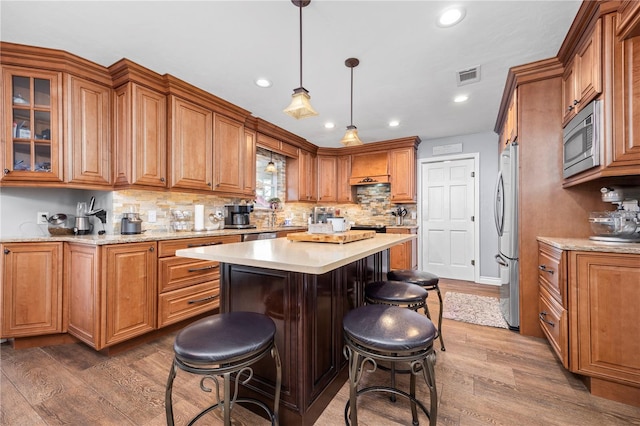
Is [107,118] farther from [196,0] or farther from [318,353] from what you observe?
[318,353]

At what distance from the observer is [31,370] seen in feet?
Answer: 6.33

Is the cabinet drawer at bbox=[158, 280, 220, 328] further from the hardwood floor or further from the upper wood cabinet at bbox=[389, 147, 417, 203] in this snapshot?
the upper wood cabinet at bbox=[389, 147, 417, 203]

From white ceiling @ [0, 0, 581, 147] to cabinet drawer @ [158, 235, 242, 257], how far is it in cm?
161

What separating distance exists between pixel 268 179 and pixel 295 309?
11.7ft

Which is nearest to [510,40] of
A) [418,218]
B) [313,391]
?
[313,391]

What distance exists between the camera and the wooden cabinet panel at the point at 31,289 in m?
2.18

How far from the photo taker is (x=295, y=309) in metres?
1.35

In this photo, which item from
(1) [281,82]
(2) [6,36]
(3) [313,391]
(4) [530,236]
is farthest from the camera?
(1) [281,82]

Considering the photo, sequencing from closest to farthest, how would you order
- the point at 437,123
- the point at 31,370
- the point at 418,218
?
1. the point at 31,370
2. the point at 437,123
3. the point at 418,218

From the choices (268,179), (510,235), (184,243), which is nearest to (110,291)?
(184,243)

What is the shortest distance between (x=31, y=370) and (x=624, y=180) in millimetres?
4603

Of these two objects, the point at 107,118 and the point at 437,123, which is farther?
the point at 437,123

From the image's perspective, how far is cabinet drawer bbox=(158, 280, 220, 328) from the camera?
2412 millimetres

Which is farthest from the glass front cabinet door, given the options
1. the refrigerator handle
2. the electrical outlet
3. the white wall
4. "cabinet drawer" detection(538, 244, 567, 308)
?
the white wall
